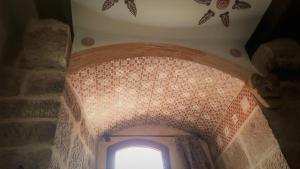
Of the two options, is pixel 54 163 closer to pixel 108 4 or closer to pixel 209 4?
pixel 108 4

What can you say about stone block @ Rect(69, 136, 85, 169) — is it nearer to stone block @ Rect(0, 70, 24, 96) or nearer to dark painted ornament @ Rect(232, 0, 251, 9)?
stone block @ Rect(0, 70, 24, 96)

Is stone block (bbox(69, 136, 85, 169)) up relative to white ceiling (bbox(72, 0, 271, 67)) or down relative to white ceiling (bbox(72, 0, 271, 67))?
down

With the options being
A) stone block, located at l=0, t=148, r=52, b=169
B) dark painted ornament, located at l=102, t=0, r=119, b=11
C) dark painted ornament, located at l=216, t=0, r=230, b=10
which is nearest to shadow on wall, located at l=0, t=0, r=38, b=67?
dark painted ornament, located at l=102, t=0, r=119, b=11

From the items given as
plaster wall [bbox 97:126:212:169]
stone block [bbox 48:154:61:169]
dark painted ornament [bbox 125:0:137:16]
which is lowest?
plaster wall [bbox 97:126:212:169]

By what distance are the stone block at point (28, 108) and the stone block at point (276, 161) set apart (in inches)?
68.1

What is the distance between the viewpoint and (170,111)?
3.47 meters

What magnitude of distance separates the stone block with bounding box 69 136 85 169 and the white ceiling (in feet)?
2.68

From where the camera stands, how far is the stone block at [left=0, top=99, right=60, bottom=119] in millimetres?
1780

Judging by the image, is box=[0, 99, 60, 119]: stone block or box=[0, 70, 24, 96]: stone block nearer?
box=[0, 99, 60, 119]: stone block

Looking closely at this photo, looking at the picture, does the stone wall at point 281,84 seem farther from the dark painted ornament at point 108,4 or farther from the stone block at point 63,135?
the stone block at point 63,135

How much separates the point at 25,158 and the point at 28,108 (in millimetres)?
351

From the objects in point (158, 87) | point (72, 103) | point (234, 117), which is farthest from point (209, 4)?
point (72, 103)

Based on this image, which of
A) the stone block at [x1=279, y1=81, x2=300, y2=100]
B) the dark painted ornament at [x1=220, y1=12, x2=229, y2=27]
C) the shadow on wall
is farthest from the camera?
the dark painted ornament at [x1=220, y1=12, x2=229, y2=27]

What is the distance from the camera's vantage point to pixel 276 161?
7.54 feet
